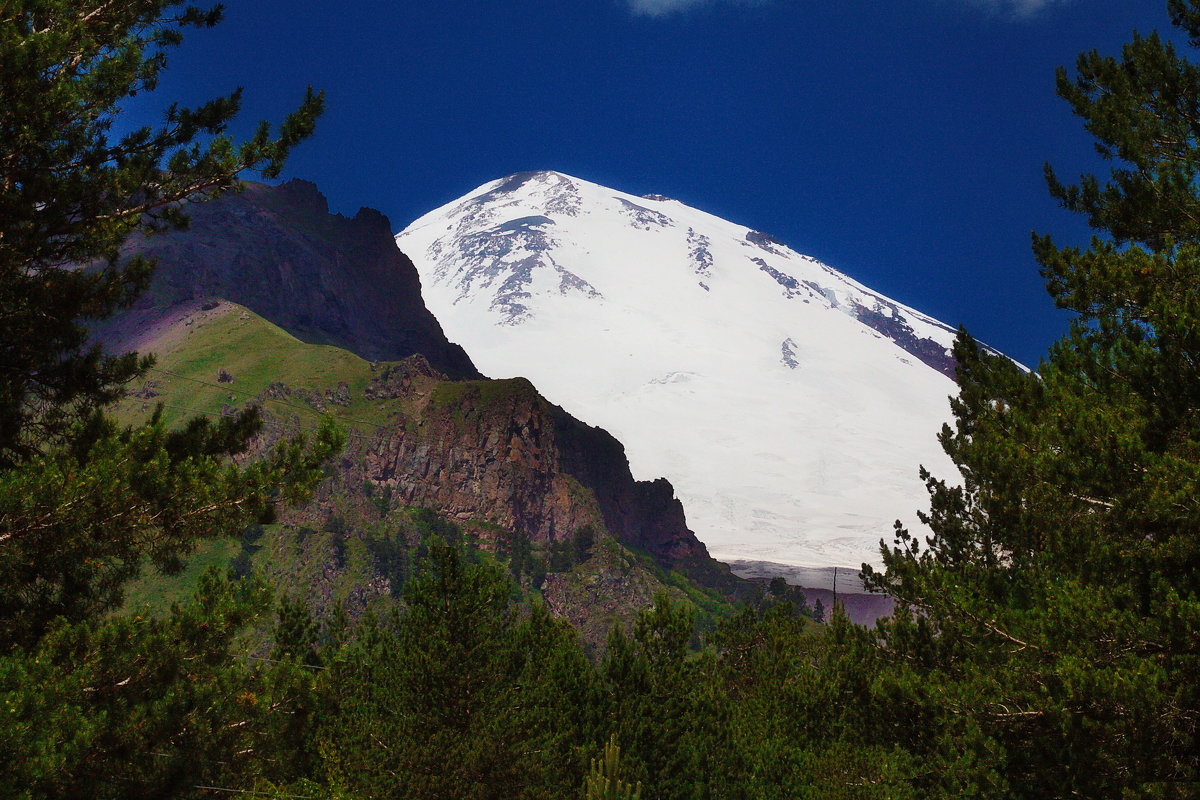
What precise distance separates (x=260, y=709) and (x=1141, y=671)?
32.8 feet

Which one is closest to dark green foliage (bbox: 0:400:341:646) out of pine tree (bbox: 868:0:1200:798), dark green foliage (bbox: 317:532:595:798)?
pine tree (bbox: 868:0:1200:798)

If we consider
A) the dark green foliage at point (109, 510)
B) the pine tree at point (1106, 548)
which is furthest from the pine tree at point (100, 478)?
the pine tree at point (1106, 548)

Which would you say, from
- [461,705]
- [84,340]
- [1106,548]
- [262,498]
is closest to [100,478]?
[262,498]

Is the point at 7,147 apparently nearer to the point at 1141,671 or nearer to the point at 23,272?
the point at 23,272

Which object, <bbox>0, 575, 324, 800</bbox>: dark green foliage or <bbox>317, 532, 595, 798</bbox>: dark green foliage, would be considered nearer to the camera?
<bbox>0, 575, 324, 800</bbox>: dark green foliage

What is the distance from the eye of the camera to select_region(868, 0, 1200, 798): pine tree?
9.28 metres

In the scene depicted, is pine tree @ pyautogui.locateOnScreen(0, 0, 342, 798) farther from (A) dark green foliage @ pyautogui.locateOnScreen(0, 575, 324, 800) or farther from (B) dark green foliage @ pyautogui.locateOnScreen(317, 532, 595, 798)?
(B) dark green foliage @ pyautogui.locateOnScreen(317, 532, 595, 798)

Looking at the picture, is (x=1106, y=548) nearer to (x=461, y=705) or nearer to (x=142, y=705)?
(x=142, y=705)

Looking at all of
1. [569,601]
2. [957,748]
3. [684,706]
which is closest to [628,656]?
[684,706]

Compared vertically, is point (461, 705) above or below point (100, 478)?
below

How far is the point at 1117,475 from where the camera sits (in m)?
10.3

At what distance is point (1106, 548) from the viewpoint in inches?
407

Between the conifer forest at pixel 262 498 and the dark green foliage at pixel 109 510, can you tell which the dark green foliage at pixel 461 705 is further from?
the dark green foliage at pixel 109 510

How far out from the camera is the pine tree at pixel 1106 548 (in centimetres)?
928
